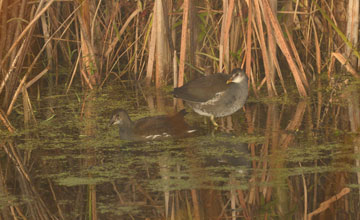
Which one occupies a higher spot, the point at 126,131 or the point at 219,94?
the point at 219,94

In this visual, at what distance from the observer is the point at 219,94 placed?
679cm

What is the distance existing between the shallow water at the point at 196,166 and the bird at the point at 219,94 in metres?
0.17

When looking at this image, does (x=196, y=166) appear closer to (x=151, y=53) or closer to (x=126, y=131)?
(x=126, y=131)

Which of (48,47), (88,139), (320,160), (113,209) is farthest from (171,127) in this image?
(48,47)

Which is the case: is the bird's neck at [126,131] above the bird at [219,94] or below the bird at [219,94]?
below

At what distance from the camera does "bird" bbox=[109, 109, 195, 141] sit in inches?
248

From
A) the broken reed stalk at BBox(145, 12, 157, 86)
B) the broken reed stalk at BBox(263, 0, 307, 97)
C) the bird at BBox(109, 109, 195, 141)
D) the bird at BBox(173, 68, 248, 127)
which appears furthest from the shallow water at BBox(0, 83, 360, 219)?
the broken reed stalk at BBox(145, 12, 157, 86)

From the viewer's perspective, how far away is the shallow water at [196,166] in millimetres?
4676

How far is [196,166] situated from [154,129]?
2.94 feet

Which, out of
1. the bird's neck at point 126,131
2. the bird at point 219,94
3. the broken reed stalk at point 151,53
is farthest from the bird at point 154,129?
the broken reed stalk at point 151,53

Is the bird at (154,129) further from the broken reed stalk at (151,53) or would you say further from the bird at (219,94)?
the broken reed stalk at (151,53)

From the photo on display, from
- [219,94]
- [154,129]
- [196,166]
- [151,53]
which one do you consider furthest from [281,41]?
[196,166]

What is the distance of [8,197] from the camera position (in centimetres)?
504

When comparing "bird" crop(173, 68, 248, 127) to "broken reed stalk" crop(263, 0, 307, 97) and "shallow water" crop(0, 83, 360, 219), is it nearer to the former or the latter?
"shallow water" crop(0, 83, 360, 219)
